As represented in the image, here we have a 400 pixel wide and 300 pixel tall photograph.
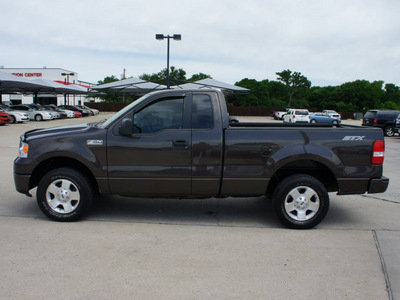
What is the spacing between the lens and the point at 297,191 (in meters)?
4.85

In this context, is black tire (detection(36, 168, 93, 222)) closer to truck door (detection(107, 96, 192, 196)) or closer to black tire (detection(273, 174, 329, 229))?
truck door (detection(107, 96, 192, 196))

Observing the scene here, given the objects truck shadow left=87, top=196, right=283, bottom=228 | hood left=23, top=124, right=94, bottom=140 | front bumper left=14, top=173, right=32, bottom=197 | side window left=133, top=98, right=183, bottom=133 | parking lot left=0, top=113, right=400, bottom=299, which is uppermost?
side window left=133, top=98, right=183, bottom=133

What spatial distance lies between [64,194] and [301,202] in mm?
3127

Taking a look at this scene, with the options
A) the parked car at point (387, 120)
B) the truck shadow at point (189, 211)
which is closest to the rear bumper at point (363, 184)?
the truck shadow at point (189, 211)

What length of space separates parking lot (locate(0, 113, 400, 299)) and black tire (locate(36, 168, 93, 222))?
0.15 metres

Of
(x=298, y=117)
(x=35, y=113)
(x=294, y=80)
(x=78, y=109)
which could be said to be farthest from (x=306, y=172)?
(x=294, y=80)

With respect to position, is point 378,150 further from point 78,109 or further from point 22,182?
point 78,109

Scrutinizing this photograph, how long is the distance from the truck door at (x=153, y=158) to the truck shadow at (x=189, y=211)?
54cm

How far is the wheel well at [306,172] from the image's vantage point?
513 centimetres

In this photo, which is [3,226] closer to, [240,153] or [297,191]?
[240,153]

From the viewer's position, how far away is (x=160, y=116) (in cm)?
496

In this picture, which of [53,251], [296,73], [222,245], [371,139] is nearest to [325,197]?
[371,139]

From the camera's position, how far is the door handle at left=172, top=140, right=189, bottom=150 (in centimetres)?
479

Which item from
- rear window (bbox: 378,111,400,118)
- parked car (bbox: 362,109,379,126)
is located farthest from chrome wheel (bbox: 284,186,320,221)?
parked car (bbox: 362,109,379,126)
